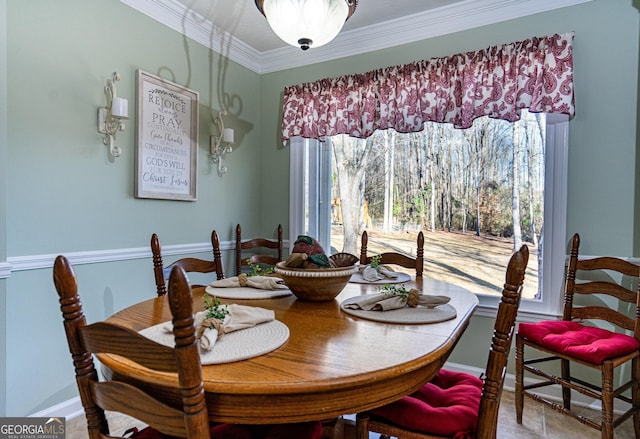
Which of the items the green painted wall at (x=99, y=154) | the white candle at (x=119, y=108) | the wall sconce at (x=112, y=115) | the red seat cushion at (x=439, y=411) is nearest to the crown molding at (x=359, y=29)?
the green painted wall at (x=99, y=154)

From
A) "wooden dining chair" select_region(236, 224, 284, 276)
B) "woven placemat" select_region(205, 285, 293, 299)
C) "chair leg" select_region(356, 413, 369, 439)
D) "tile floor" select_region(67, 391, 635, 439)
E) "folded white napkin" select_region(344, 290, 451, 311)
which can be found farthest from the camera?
"wooden dining chair" select_region(236, 224, 284, 276)

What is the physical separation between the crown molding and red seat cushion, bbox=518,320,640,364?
6.51ft

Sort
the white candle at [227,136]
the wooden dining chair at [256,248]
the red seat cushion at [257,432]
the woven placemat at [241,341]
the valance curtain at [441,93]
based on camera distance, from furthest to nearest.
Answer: the wooden dining chair at [256,248] < the white candle at [227,136] < the valance curtain at [441,93] < the red seat cushion at [257,432] < the woven placemat at [241,341]

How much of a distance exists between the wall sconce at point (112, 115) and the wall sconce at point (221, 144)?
806mm

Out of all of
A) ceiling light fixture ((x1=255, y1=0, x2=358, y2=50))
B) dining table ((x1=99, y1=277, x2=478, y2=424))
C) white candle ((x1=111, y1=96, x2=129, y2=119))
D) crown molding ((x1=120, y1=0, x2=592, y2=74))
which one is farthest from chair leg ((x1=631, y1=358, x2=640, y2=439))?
white candle ((x1=111, y1=96, x2=129, y2=119))

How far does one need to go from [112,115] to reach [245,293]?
140cm

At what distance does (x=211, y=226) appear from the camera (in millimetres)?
3006

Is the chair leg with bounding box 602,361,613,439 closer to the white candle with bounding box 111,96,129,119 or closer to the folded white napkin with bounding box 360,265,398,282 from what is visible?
the folded white napkin with bounding box 360,265,398,282

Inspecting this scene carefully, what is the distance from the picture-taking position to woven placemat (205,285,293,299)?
5.17 ft

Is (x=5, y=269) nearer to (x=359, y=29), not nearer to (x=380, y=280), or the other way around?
(x=380, y=280)

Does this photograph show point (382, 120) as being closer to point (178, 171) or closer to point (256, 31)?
point (256, 31)

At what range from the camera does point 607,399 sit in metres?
1.73

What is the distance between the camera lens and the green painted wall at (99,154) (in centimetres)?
187

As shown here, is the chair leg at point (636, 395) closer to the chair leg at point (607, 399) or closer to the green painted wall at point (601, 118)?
the chair leg at point (607, 399)
